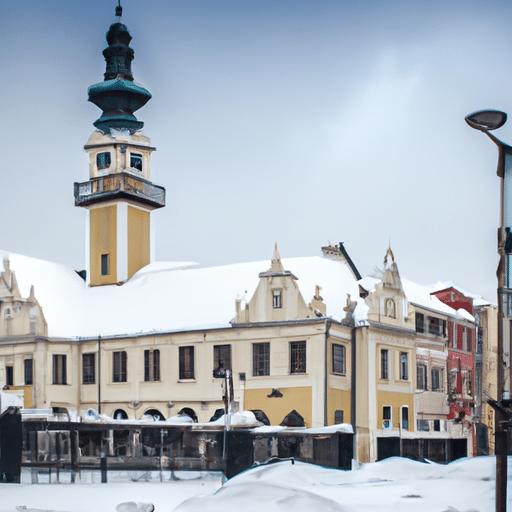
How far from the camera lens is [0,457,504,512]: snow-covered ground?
15.2 meters

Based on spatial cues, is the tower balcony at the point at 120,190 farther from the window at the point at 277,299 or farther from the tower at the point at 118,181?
the window at the point at 277,299

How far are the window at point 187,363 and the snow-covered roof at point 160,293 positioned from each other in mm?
508

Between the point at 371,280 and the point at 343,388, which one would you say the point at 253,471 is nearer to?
the point at 343,388

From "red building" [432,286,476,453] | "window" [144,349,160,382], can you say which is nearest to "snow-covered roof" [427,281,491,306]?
"red building" [432,286,476,453]

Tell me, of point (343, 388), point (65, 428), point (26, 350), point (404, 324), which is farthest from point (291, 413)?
point (26, 350)

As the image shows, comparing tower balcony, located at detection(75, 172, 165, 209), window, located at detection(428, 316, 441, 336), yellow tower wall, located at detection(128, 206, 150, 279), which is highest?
tower balcony, located at detection(75, 172, 165, 209)

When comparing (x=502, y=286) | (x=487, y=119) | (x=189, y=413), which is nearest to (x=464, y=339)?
(x=189, y=413)

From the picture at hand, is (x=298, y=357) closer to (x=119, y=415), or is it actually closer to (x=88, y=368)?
(x=119, y=415)

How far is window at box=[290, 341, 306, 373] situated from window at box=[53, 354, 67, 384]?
518 centimetres

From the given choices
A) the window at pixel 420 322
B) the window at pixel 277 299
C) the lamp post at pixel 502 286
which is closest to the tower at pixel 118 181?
the window at pixel 277 299

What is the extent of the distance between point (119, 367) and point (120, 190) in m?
3.94

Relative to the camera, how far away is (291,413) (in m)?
19.5

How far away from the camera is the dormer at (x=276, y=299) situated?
19.7 metres

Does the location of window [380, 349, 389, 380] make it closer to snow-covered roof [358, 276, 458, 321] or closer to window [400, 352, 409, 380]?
window [400, 352, 409, 380]
